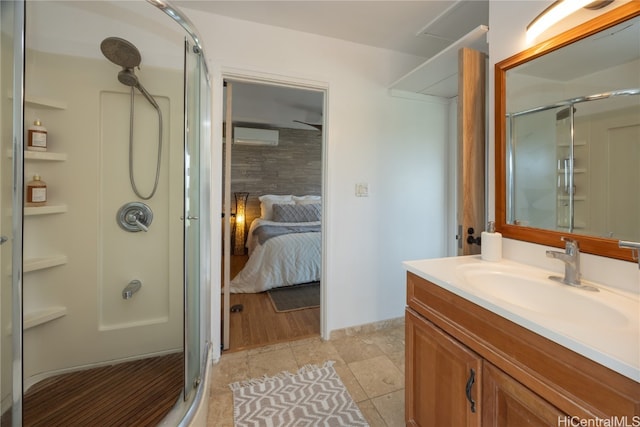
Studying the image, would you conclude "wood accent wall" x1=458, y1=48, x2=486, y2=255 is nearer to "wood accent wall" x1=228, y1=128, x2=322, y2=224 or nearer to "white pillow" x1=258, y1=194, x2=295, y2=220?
"wood accent wall" x1=228, y1=128, x2=322, y2=224

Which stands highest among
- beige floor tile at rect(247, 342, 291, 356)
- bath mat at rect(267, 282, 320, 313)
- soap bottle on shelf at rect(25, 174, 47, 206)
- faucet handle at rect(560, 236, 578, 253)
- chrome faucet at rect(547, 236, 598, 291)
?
soap bottle on shelf at rect(25, 174, 47, 206)

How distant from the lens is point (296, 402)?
1523 millimetres

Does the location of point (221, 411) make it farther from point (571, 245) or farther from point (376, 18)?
point (376, 18)

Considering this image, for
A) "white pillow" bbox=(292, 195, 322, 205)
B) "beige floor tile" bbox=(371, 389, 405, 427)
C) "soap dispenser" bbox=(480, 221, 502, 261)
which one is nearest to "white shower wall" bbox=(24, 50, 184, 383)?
"beige floor tile" bbox=(371, 389, 405, 427)

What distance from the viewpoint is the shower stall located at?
1481mm

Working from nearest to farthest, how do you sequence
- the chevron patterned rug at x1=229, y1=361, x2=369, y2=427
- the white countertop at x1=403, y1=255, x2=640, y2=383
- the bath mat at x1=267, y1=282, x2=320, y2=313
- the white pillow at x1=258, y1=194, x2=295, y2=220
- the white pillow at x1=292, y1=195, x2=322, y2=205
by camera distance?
the white countertop at x1=403, y1=255, x2=640, y2=383 → the chevron patterned rug at x1=229, y1=361, x2=369, y2=427 → the bath mat at x1=267, y1=282, x2=320, y2=313 → the white pillow at x1=258, y1=194, x2=295, y2=220 → the white pillow at x1=292, y1=195, x2=322, y2=205

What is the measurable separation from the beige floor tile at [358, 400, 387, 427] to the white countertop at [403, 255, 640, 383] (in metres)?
0.84

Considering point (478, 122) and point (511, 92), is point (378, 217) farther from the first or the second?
point (511, 92)

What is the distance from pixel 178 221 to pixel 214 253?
1.07 ft

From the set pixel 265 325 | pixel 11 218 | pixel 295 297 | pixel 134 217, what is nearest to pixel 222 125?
pixel 134 217

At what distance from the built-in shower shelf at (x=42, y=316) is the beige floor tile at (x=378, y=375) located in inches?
69.7

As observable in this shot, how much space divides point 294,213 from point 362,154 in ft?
7.38

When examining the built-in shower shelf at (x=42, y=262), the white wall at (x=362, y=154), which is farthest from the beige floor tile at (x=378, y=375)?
the built-in shower shelf at (x=42, y=262)

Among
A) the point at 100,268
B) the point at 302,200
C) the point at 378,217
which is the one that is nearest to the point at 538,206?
the point at 378,217
